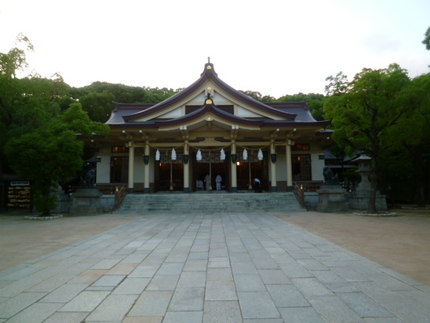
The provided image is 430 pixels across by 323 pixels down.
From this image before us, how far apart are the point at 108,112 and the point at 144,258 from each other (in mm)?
29189

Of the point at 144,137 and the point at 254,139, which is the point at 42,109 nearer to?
the point at 144,137

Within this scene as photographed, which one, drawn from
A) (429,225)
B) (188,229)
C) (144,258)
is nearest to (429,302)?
(144,258)

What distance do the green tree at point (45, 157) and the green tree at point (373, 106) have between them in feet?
43.0

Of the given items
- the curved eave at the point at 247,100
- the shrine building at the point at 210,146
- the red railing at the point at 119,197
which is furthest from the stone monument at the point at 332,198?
the red railing at the point at 119,197

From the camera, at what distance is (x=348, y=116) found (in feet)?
44.0

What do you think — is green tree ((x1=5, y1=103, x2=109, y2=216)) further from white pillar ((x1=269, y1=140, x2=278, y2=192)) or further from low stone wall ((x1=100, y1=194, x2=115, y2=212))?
white pillar ((x1=269, y1=140, x2=278, y2=192))

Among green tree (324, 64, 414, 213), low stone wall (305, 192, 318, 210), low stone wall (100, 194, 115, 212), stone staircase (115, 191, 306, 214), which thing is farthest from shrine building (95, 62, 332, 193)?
green tree (324, 64, 414, 213)

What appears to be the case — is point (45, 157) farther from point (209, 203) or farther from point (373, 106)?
point (373, 106)

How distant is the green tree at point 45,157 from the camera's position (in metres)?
12.7

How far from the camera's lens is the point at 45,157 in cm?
1280

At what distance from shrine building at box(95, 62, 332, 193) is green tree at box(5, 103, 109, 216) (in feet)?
16.8

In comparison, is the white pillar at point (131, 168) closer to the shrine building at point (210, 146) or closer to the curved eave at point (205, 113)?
the shrine building at point (210, 146)

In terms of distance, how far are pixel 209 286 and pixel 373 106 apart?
496 inches

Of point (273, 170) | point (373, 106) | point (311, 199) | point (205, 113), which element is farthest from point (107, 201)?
point (373, 106)
